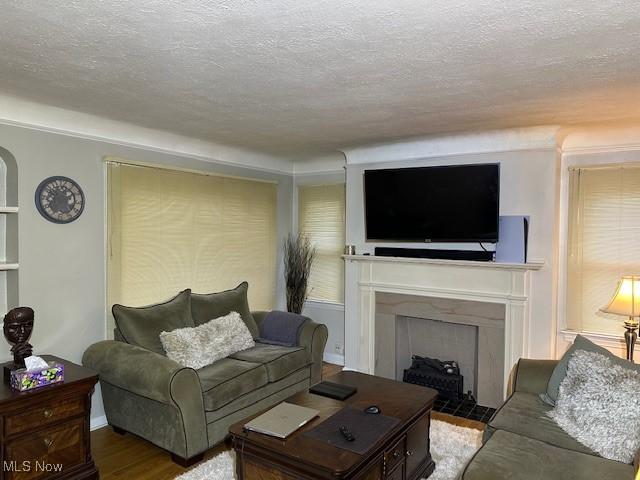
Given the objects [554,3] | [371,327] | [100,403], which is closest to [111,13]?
[554,3]

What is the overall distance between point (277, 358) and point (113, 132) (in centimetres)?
225

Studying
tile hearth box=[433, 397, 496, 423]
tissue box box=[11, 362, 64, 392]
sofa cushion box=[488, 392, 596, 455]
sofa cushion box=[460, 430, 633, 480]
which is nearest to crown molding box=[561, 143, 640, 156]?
sofa cushion box=[488, 392, 596, 455]

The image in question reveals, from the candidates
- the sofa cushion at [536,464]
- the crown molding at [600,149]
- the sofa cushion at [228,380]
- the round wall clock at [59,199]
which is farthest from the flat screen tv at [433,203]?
the round wall clock at [59,199]

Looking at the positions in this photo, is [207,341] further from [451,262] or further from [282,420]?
[451,262]

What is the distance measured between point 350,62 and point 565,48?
3.17ft

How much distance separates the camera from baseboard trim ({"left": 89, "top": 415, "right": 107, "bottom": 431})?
343cm

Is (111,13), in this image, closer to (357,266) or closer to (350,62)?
(350,62)

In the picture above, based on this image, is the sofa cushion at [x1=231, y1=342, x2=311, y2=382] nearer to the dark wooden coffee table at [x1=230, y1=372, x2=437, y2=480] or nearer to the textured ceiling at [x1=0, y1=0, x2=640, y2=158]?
the dark wooden coffee table at [x1=230, y1=372, x2=437, y2=480]

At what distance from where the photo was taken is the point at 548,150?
12.0 ft

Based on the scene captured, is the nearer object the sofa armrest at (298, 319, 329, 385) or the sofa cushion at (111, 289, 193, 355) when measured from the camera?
the sofa cushion at (111, 289, 193, 355)

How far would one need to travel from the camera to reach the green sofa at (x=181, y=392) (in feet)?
9.41

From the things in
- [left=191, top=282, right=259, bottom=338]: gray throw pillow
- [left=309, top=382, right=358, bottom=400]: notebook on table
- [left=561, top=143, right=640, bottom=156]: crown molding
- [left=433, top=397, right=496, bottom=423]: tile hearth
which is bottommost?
[left=433, top=397, right=496, bottom=423]: tile hearth

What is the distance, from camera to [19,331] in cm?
266

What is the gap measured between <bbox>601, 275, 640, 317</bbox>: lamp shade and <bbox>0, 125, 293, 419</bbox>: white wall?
3830mm
